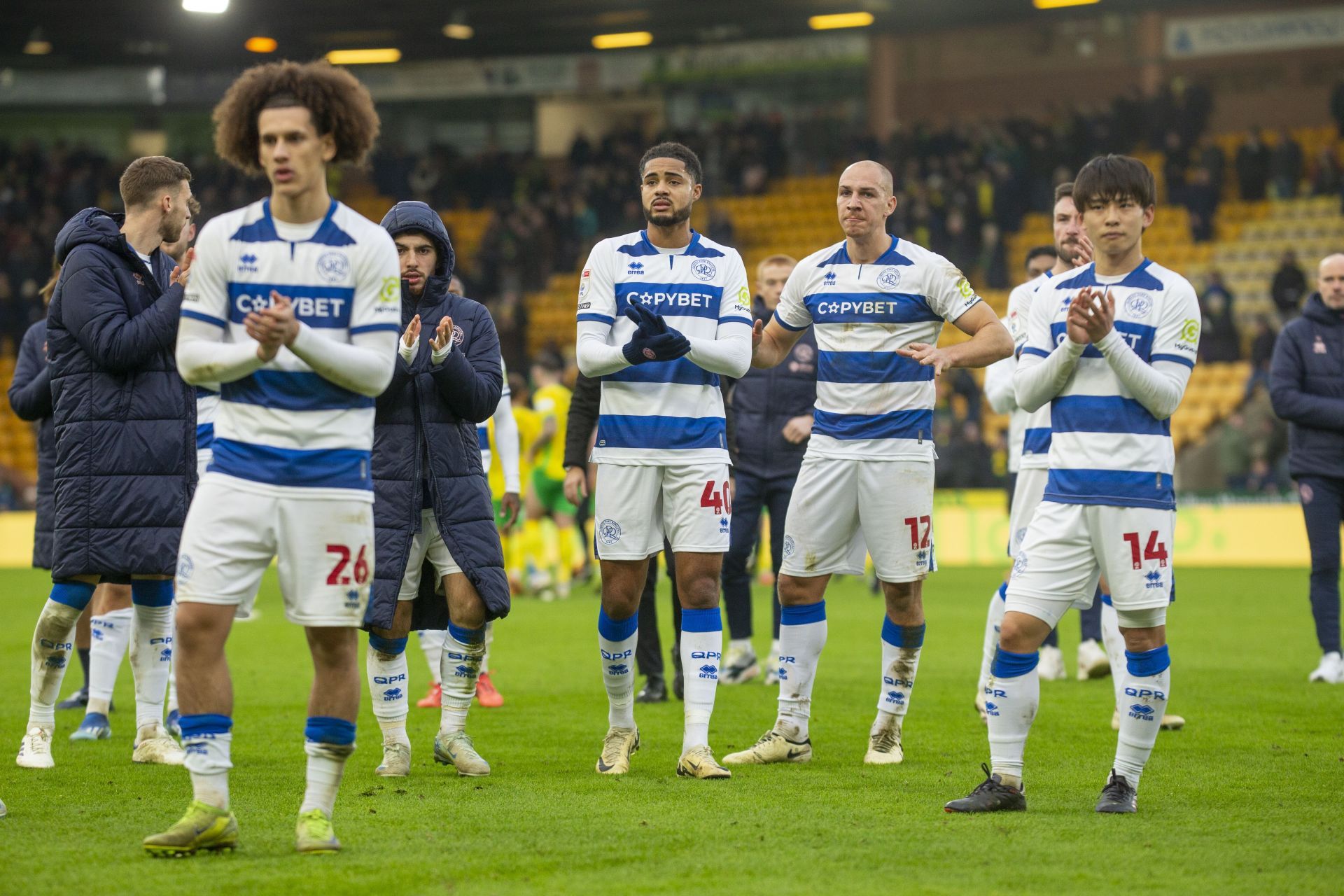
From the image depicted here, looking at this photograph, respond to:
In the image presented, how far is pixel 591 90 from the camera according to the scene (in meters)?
32.2

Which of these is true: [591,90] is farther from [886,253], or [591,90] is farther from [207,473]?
[207,473]

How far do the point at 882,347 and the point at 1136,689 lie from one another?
71.8 inches

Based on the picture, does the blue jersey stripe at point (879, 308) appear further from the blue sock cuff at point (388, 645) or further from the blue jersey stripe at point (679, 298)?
the blue sock cuff at point (388, 645)

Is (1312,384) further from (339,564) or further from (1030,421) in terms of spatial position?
(339,564)

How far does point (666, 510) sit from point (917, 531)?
1.08 m

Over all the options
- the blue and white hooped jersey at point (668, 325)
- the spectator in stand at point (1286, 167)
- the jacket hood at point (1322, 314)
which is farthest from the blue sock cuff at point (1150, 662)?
the spectator in stand at point (1286, 167)

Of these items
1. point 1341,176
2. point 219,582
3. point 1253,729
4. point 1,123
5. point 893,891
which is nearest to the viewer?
point 893,891

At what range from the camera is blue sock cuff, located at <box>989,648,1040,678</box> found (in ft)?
17.3

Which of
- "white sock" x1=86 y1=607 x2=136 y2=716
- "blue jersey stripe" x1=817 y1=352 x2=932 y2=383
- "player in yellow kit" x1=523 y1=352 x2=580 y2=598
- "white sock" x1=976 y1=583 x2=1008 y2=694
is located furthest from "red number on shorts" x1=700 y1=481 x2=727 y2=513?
"player in yellow kit" x1=523 y1=352 x2=580 y2=598

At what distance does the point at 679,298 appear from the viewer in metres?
6.20

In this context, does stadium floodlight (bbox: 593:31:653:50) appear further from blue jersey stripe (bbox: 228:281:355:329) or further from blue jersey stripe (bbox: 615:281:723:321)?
blue jersey stripe (bbox: 228:281:355:329)

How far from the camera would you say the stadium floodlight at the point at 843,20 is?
27078 millimetres

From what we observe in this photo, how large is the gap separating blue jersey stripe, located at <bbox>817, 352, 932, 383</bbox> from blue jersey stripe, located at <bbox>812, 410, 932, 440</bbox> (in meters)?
0.15

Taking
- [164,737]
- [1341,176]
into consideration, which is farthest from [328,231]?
[1341,176]
